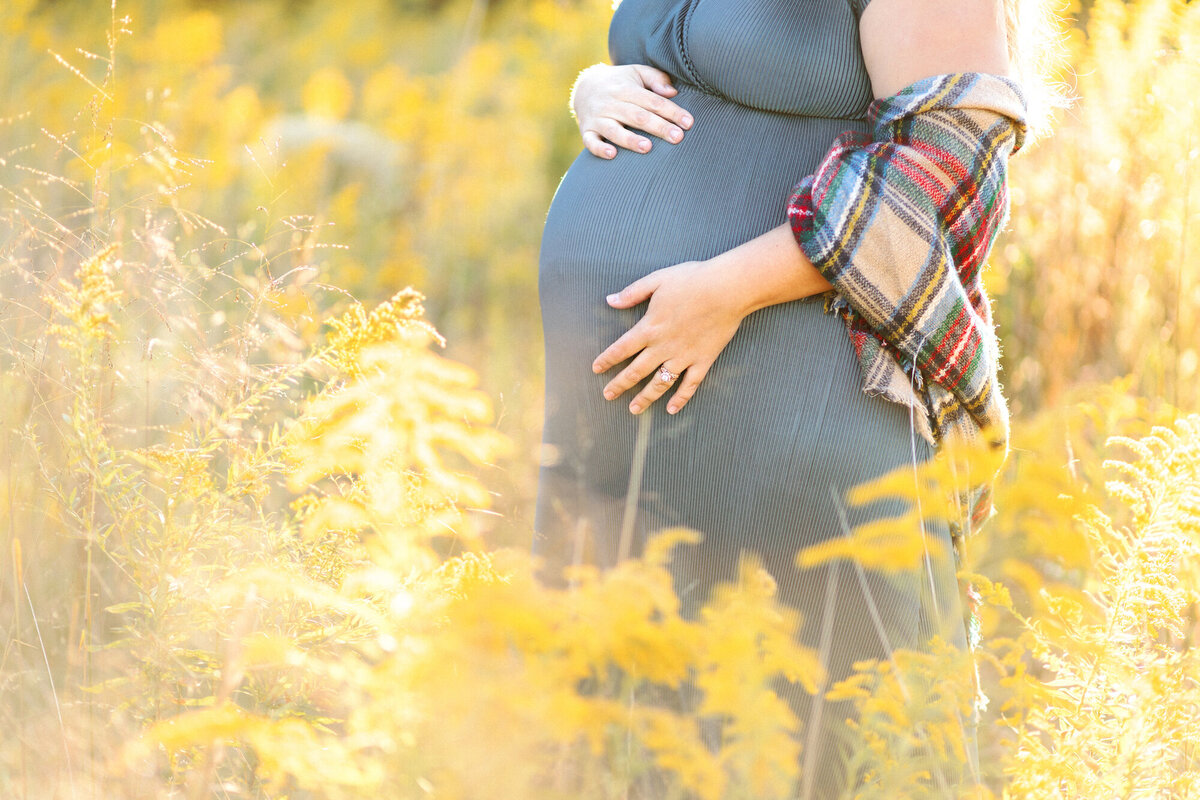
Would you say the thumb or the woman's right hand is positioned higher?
the woman's right hand

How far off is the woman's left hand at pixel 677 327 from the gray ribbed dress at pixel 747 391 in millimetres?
30

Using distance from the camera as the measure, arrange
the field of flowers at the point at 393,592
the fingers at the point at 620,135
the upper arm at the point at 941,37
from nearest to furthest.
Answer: the field of flowers at the point at 393,592 < the upper arm at the point at 941,37 < the fingers at the point at 620,135

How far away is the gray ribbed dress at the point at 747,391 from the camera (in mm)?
1198

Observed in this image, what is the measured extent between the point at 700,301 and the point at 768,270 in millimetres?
93

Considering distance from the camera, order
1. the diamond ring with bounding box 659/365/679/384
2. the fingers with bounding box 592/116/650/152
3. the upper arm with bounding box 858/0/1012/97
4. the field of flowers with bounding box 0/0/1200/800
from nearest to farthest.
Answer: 1. the field of flowers with bounding box 0/0/1200/800
2. the upper arm with bounding box 858/0/1012/97
3. the diamond ring with bounding box 659/365/679/384
4. the fingers with bounding box 592/116/650/152

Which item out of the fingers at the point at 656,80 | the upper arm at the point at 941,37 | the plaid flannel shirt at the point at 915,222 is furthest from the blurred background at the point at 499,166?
the upper arm at the point at 941,37

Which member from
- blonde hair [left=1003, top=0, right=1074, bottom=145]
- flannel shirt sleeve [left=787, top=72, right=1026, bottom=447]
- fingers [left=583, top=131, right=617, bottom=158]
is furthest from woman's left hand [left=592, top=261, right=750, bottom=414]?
blonde hair [left=1003, top=0, right=1074, bottom=145]

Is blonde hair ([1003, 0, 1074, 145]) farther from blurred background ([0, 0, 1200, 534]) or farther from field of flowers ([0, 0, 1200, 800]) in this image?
blurred background ([0, 0, 1200, 534])

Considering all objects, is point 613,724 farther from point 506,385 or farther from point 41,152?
point 41,152

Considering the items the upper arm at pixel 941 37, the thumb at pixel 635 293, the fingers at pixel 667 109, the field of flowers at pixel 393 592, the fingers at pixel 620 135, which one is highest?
the upper arm at pixel 941 37

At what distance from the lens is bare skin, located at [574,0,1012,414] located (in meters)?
1.12

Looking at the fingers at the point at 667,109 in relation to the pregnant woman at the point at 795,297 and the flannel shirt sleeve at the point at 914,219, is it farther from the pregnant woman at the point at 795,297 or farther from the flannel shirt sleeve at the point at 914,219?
the flannel shirt sleeve at the point at 914,219

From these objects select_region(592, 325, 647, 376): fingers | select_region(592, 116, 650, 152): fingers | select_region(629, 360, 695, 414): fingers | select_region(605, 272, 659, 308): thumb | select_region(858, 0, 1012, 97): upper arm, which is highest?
select_region(858, 0, 1012, 97): upper arm

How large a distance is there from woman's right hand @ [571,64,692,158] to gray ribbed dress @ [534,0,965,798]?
22 mm
